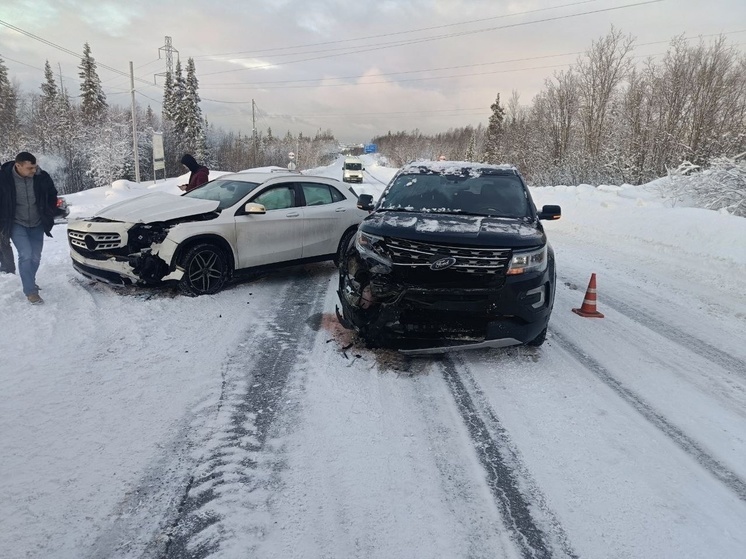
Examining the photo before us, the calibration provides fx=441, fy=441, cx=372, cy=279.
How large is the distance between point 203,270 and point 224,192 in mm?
1524

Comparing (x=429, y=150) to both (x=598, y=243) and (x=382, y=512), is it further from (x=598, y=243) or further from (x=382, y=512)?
(x=382, y=512)

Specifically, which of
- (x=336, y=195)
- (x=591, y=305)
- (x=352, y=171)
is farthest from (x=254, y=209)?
(x=352, y=171)

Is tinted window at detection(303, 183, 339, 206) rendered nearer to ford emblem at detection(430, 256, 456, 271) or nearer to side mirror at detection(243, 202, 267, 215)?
side mirror at detection(243, 202, 267, 215)

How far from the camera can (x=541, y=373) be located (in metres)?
4.24

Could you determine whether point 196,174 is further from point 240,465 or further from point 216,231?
point 240,465

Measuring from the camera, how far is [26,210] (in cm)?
548

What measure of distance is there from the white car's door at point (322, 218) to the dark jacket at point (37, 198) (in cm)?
341

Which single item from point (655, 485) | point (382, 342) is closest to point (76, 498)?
point (382, 342)

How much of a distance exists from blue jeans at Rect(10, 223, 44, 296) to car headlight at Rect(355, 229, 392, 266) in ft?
13.5

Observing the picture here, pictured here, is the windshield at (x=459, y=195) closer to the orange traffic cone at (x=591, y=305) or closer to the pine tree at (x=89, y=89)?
the orange traffic cone at (x=591, y=305)

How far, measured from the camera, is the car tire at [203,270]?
598cm

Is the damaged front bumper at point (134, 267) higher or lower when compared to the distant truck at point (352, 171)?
lower

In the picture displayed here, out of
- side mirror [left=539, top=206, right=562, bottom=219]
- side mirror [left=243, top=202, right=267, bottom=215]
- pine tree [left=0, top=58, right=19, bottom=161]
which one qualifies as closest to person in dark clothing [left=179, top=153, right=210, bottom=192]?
side mirror [left=243, top=202, right=267, bottom=215]

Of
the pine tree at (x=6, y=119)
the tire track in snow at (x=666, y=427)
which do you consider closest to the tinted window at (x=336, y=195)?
the tire track in snow at (x=666, y=427)
